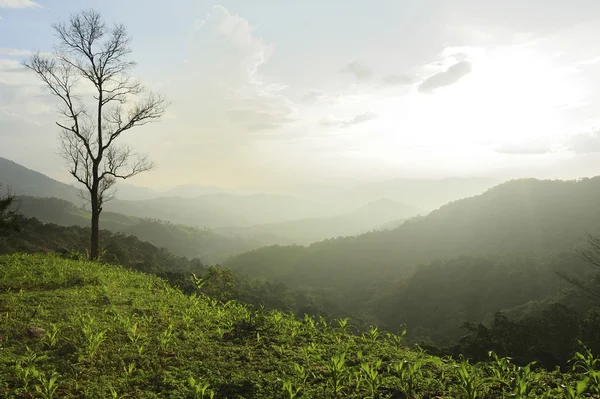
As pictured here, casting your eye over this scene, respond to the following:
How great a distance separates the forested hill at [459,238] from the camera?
262 ft

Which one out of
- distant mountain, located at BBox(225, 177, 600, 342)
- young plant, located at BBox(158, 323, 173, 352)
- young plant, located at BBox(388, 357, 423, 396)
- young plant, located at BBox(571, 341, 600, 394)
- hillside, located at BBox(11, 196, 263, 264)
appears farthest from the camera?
hillside, located at BBox(11, 196, 263, 264)

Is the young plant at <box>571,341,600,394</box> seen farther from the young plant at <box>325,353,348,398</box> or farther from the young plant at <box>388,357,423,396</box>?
the young plant at <box>325,353,348,398</box>

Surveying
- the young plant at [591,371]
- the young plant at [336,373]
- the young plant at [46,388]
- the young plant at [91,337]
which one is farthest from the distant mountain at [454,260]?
the young plant at [46,388]

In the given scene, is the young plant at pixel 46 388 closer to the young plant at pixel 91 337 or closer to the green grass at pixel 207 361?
the green grass at pixel 207 361

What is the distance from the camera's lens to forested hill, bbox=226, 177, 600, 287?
3142 inches

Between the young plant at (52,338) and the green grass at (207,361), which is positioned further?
the young plant at (52,338)

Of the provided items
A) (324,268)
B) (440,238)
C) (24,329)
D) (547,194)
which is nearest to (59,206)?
(324,268)

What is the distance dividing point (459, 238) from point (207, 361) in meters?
108

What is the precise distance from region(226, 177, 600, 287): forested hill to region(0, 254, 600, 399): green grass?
7951 cm

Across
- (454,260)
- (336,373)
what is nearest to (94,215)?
(336,373)

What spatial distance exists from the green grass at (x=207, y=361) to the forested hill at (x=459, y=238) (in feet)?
261

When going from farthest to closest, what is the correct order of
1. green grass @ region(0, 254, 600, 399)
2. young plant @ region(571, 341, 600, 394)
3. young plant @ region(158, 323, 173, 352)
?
young plant @ region(158, 323, 173, 352), green grass @ region(0, 254, 600, 399), young plant @ region(571, 341, 600, 394)

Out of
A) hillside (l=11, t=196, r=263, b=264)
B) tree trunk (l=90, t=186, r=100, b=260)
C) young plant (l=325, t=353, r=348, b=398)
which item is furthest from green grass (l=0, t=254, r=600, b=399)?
hillside (l=11, t=196, r=263, b=264)

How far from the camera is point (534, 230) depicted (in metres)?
81.8
